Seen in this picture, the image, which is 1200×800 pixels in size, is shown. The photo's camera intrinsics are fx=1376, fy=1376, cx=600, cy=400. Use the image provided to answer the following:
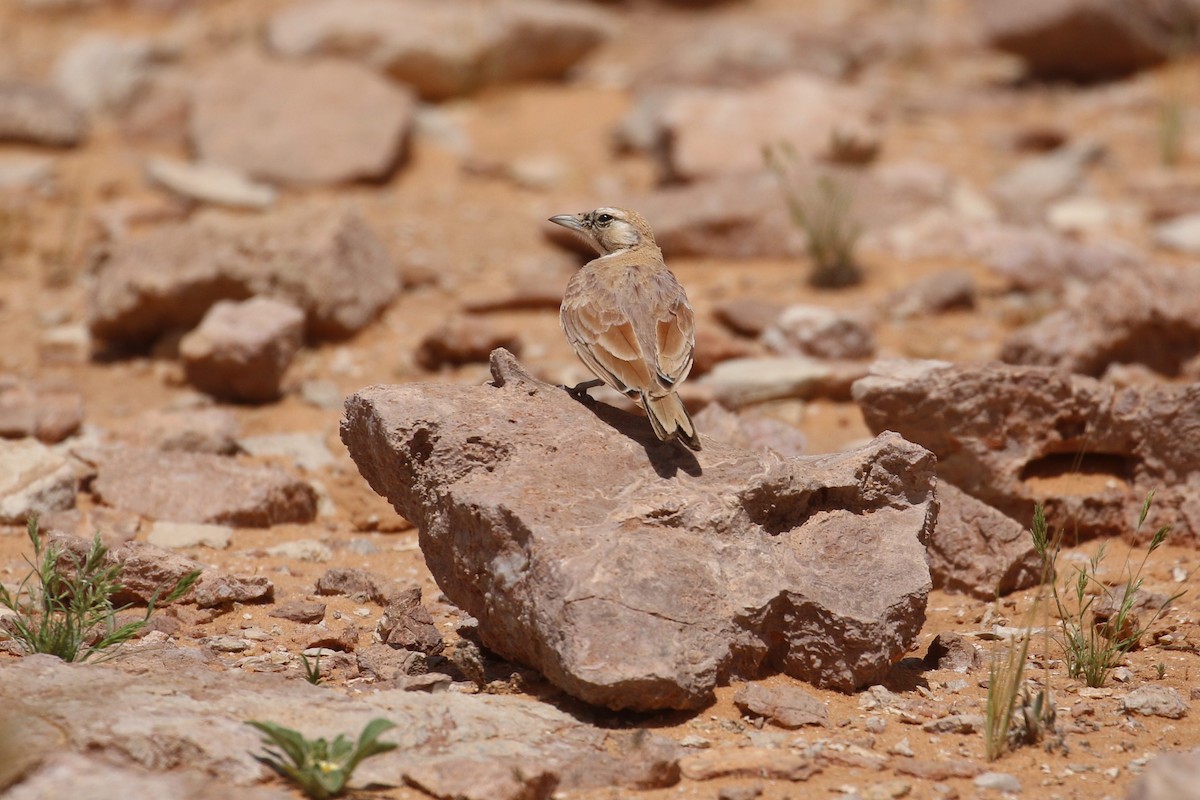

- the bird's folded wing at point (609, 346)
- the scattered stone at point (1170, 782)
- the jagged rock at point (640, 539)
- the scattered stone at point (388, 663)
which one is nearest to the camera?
the scattered stone at point (1170, 782)

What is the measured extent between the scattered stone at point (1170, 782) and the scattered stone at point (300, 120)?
9.86m

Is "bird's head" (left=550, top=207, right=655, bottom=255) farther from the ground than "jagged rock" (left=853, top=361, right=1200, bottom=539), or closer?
farther from the ground

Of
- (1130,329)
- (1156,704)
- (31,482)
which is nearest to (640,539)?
(1156,704)

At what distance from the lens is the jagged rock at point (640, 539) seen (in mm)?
4156

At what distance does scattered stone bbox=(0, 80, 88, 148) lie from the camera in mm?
12852

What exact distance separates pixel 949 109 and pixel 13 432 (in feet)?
34.8

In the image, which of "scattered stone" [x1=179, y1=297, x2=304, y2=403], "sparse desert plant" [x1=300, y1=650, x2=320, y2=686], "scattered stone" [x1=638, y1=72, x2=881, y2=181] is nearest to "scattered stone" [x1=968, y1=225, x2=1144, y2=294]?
"scattered stone" [x1=638, y1=72, x2=881, y2=181]

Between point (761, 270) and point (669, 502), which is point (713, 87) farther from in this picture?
point (669, 502)

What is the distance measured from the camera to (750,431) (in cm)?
696

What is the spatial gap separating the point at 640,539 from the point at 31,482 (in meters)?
3.28

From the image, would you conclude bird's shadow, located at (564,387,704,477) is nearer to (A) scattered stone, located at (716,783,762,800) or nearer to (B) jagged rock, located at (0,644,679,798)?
(B) jagged rock, located at (0,644,679,798)

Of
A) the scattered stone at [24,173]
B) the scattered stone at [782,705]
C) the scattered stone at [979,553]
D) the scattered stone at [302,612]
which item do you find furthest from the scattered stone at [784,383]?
the scattered stone at [24,173]

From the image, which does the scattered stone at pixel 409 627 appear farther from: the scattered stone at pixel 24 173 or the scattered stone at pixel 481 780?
the scattered stone at pixel 24 173

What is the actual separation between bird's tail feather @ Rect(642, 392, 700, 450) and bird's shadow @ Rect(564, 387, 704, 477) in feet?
0.25
